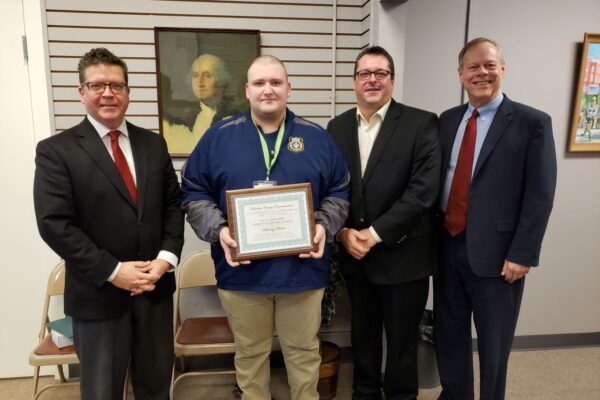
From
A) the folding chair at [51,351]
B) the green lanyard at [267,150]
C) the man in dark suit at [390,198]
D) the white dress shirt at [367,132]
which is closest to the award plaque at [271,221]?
the green lanyard at [267,150]

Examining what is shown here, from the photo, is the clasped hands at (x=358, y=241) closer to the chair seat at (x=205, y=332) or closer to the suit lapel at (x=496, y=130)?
the suit lapel at (x=496, y=130)

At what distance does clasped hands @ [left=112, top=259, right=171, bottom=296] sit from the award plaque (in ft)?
1.13

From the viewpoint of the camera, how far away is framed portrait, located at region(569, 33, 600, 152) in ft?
9.77

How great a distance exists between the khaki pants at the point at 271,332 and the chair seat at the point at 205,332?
0.38m

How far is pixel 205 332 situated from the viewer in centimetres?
259

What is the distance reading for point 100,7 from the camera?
2.67 m

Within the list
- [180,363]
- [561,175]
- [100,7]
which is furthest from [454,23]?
[180,363]

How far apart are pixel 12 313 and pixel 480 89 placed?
129 inches

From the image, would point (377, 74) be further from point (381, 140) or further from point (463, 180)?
point (463, 180)

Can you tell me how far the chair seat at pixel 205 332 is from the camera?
2482 mm

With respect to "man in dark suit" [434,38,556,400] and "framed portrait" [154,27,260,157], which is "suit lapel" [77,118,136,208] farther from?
"man in dark suit" [434,38,556,400]

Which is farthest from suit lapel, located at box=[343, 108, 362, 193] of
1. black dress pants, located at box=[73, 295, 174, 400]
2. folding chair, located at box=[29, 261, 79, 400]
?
folding chair, located at box=[29, 261, 79, 400]

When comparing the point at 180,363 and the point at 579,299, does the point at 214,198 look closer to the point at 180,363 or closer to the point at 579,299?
the point at 180,363

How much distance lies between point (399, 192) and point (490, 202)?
44cm
